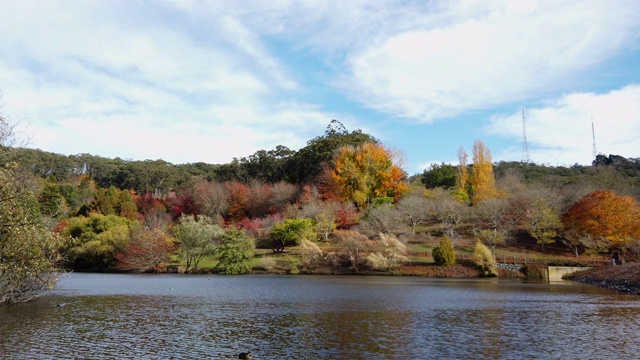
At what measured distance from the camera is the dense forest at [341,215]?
68.8 m

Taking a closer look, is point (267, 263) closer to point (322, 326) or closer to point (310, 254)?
point (310, 254)

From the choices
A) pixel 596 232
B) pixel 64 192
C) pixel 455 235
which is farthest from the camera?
pixel 64 192

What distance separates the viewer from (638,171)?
4550 inches

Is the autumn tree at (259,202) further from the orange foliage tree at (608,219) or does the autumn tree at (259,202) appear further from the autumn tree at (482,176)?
the orange foliage tree at (608,219)

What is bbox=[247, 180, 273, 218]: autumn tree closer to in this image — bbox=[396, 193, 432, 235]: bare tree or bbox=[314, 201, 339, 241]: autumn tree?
bbox=[314, 201, 339, 241]: autumn tree

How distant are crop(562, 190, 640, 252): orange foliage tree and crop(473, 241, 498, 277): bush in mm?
15130

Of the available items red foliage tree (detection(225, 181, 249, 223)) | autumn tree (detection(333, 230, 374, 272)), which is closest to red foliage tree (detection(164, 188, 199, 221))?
red foliage tree (detection(225, 181, 249, 223))

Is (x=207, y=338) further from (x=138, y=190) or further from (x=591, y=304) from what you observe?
(x=138, y=190)

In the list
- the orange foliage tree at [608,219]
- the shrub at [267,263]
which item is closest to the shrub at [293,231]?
the shrub at [267,263]

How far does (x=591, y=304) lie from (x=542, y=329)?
43.6 feet

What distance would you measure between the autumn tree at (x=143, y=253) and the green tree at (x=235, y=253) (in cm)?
1063

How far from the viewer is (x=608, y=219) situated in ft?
218

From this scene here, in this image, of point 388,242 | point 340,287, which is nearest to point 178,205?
point 388,242

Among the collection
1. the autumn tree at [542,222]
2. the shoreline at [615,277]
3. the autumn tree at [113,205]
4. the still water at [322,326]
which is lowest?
the still water at [322,326]
